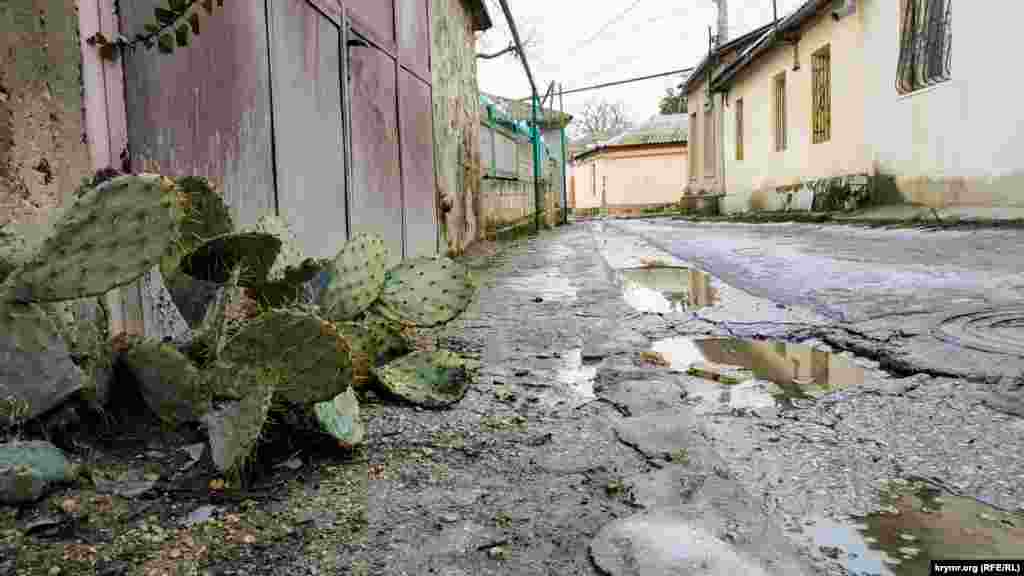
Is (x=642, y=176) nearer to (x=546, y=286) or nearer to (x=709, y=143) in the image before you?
(x=709, y=143)

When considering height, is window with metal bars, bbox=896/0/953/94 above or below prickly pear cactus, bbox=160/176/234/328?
above

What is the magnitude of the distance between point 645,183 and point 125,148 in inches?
1293

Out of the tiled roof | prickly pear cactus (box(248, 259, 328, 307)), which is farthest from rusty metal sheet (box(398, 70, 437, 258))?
the tiled roof

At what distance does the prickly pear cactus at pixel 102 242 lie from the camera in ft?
4.33

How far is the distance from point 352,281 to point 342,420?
0.65m

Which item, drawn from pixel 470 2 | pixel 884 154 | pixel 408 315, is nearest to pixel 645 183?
pixel 884 154

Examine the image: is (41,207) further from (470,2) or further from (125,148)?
(470,2)

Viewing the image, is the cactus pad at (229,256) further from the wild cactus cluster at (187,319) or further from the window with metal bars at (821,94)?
the window with metal bars at (821,94)

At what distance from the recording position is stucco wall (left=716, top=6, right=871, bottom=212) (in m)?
11.7

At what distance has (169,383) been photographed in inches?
58.7

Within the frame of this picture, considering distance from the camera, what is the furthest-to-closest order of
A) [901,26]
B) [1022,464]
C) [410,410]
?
1. [901,26]
2. [410,410]
3. [1022,464]

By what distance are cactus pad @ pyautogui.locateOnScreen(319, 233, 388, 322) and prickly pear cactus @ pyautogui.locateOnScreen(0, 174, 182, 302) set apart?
0.76 meters

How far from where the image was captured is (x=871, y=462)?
1.45m

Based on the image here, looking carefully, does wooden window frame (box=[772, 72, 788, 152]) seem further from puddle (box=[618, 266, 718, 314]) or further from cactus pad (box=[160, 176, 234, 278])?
cactus pad (box=[160, 176, 234, 278])
